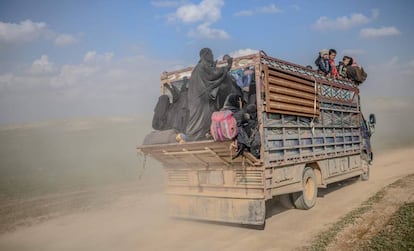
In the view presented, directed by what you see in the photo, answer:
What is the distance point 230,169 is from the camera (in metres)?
7.23

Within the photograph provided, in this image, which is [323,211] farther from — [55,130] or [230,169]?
[55,130]

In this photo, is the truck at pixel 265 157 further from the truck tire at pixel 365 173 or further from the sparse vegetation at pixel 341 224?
the truck tire at pixel 365 173

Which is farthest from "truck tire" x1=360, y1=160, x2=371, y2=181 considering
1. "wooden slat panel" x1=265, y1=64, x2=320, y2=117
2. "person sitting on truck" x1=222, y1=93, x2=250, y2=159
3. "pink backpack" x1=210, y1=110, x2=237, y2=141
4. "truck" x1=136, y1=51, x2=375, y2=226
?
"pink backpack" x1=210, y1=110, x2=237, y2=141

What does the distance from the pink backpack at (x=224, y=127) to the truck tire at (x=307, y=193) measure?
308cm

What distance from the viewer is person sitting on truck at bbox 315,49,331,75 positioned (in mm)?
10977

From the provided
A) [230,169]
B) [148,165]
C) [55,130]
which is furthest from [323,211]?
[55,130]

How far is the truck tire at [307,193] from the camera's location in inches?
330

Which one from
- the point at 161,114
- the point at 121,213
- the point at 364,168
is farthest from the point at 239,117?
the point at 364,168

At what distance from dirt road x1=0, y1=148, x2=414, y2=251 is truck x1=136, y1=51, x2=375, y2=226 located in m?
0.34

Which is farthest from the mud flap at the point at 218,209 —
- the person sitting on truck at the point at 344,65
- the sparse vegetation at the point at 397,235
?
the person sitting on truck at the point at 344,65

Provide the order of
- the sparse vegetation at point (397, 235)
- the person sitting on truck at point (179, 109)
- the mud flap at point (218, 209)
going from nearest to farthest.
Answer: the sparse vegetation at point (397, 235) < the mud flap at point (218, 209) < the person sitting on truck at point (179, 109)

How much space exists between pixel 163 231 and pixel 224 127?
2755mm

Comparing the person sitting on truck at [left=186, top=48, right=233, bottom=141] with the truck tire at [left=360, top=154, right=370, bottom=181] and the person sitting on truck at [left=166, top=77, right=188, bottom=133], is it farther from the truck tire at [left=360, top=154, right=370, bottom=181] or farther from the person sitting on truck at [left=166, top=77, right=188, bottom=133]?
the truck tire at [left=360, top=154, right=370, bottom=181]

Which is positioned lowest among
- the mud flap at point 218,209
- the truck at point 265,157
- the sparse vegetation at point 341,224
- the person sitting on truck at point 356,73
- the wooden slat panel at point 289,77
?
the sparse vegetation at point 341,224
